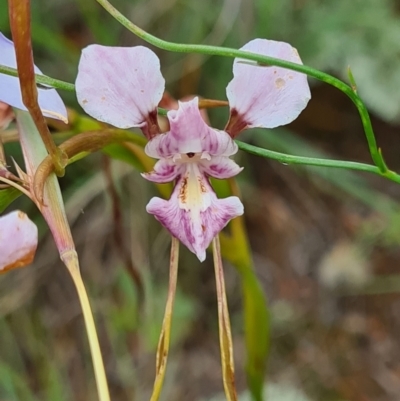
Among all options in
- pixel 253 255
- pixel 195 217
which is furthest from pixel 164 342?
pixel 253 255

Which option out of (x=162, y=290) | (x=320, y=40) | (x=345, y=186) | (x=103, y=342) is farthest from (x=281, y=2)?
(x=103, y=342)

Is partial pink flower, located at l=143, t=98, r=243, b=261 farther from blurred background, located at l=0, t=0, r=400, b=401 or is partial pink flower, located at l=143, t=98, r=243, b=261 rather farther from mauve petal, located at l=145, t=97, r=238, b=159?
blurred background, located at l=0, t=0, r=400, b=401

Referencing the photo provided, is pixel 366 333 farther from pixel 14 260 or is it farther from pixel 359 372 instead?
pixel 14 260

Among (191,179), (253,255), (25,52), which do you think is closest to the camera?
(25,52)

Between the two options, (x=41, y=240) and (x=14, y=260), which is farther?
(x=41, y=240)

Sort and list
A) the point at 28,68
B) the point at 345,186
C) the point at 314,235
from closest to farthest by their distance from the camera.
Result: the point at 28,68 → the point at 345,186 → the point at 314,235

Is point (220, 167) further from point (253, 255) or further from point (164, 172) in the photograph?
point (253, 255)
